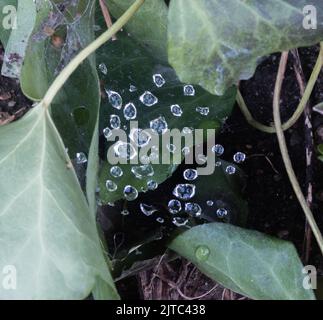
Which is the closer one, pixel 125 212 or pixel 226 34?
pixel 226 34

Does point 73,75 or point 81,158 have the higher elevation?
point 73,75

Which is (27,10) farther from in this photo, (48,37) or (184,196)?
(184,196)

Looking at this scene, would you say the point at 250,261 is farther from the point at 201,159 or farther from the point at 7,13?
the point at 7,13

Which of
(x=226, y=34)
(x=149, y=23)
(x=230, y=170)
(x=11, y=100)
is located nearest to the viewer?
(x=226, y=34)

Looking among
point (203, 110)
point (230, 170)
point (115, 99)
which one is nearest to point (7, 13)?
point (115, 99)

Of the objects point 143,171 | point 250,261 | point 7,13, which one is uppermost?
point 7,13

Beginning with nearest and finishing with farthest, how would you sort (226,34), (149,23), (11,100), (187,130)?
(226,34), (149,23), (187,130), (11,100)
